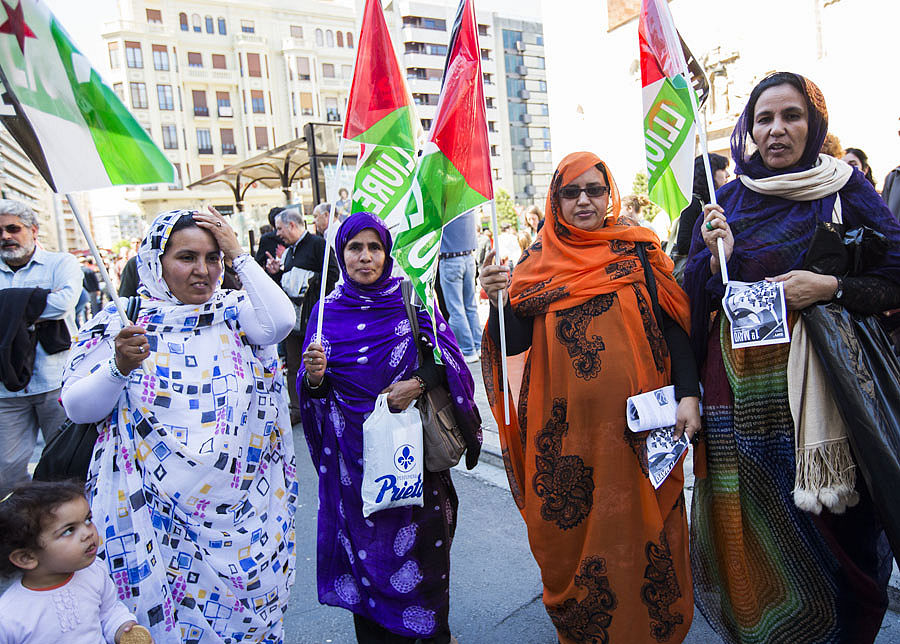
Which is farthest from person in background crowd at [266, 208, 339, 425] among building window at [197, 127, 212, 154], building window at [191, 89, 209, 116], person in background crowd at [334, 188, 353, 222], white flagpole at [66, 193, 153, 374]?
building window at [191, 89, 209, 116]

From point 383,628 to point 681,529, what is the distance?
128cm

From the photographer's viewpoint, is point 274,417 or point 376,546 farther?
point 376,546

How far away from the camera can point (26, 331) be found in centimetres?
362

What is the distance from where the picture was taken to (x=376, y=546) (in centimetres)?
260

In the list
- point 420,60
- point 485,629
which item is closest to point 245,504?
point 485,629

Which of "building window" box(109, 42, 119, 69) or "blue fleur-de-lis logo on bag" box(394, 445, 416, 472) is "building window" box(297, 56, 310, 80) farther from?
"blue fleur-de-lis logo on bag" box(394, 445, 416, 472)

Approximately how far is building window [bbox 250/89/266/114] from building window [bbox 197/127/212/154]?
418cm

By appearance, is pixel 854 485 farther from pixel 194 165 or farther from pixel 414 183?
pixel 194 165

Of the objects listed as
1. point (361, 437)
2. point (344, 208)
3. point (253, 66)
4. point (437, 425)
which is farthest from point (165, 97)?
point (437, 425)

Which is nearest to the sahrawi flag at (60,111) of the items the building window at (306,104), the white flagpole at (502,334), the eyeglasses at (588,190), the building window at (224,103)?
the white flagpole at (502,334)

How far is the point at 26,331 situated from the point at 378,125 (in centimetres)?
245

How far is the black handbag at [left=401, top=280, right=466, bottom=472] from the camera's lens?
2.56 meters

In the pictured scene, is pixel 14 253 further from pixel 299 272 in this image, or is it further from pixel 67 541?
pixel 299 272

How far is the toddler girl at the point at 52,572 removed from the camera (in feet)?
5.56
